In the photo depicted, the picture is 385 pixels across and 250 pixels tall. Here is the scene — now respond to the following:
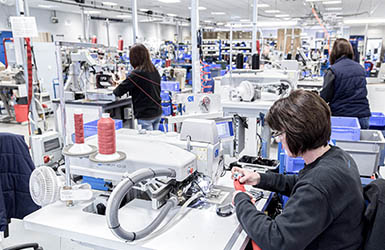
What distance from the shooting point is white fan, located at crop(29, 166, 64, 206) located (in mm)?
1472

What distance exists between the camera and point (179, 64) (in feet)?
35.2

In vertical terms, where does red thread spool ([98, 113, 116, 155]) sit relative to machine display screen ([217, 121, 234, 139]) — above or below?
above

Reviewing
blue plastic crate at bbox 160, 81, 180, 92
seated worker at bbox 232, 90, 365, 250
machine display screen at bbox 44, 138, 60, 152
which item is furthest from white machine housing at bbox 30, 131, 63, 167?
blue plastic crate at bbox 160, 81, 180, 92

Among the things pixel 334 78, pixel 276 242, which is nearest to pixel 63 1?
pixel 334 78

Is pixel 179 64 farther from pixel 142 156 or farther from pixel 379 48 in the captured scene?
pixel 379 48

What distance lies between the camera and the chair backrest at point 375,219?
3.57ft

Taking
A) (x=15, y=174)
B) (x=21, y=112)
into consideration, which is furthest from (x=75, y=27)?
(x=15, y=174)

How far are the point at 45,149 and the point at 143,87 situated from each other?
1457 millimetres

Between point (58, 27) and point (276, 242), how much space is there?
46.9 ft

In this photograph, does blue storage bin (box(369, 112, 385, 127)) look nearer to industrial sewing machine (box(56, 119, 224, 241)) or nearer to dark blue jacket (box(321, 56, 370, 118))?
dark blue jacket (box(321, 56, 370, 118))

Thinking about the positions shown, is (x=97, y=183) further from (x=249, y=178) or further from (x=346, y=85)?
(x=346, y=85)

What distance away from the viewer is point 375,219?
109 cm

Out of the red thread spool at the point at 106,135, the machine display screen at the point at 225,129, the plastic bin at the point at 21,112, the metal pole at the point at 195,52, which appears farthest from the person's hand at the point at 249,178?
the plastic bin at the point at 21,112

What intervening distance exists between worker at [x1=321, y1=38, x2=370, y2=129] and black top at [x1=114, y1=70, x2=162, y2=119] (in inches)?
67.0
